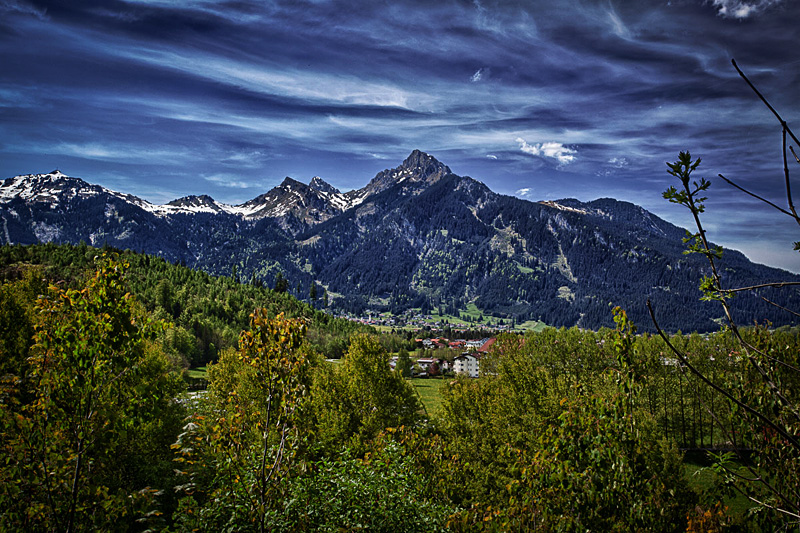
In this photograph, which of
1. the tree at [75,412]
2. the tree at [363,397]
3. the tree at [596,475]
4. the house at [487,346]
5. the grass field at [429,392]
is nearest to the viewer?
the tree at [75,412]

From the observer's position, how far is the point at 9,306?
2367 cm

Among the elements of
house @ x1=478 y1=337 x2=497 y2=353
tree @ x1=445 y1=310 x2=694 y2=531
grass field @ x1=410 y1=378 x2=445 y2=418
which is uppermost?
tree @ x1=445 y1=310 x2=694 y2=531

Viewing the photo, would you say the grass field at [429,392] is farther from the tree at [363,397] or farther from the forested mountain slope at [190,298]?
the tree at [363,397]

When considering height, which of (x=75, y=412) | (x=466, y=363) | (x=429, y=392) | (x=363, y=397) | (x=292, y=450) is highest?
(x=75, y=412)

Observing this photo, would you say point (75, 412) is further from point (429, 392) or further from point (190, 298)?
point (190, 298)

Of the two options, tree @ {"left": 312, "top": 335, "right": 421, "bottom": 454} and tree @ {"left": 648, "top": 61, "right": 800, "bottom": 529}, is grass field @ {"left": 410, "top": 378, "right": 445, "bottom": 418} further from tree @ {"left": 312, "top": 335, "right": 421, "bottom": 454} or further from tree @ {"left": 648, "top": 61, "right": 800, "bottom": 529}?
tree @ {"left": 648, "top": 61, "right": 800, "bottom": 529}

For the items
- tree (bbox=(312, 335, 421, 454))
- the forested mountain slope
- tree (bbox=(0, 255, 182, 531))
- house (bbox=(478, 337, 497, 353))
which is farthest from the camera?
the forested mountain slope

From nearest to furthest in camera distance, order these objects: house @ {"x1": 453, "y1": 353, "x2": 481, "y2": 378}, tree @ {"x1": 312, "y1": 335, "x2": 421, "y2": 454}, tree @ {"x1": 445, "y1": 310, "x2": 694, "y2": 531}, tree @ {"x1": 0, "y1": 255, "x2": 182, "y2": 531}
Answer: tree @ {"x1": 0, "y1": 255, "x2": 182, "y2": 531} < tree @ {"x1": 445, "y1": 310, "x2": 694, "y2": 531} < tree @ {"x1": 312, "y1": 335, "x2": 421, "y2": 454} < house @ {"x1": 453, "y1": 353, "x2": 481, "y2": 378}

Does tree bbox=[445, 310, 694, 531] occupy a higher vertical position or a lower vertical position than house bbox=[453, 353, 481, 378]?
higher

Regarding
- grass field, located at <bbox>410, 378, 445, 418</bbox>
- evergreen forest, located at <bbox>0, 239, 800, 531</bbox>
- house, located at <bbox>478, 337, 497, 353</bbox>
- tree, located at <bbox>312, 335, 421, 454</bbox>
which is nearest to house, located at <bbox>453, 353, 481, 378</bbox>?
house, located at <bbox>478, 337, 497, 353</bbox>

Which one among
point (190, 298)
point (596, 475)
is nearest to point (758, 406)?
point (596, 475)

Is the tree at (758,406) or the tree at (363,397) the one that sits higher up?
the tree at (758,406)

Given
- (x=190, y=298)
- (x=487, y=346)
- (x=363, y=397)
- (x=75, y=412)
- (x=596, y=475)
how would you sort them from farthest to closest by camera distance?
(x=190, y=298)
(x=487, y=346)
(x=363, y=397)
(x=596, y=475)
(x=75, y=412)

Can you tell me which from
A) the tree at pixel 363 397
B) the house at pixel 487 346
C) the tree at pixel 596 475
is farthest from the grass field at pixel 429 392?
the tree at pixel 596 475
